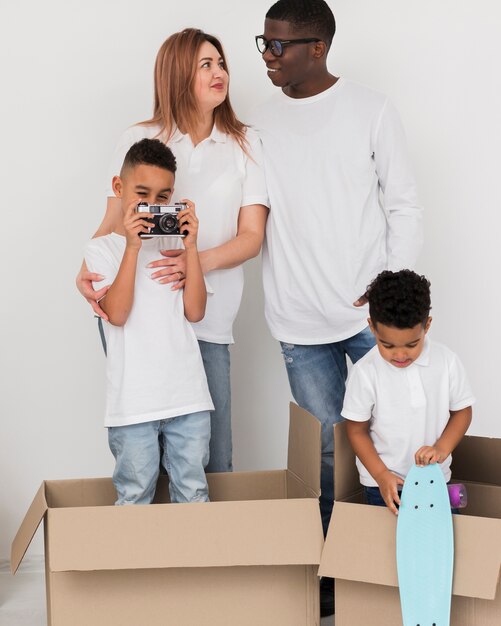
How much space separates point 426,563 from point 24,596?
3.53 feet

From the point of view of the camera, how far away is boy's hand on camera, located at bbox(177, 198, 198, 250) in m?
1.67

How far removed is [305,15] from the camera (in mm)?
1835

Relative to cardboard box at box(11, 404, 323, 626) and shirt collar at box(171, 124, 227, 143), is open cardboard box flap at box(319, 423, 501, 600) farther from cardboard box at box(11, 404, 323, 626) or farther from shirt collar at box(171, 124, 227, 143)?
shirt collar at box(171, 124, 227, 143)

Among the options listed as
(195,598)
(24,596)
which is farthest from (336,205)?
(24,596)

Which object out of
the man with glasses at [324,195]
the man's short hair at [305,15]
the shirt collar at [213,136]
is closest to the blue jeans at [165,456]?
the man with glasses at [324,195]

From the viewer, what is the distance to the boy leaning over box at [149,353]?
1665 mm

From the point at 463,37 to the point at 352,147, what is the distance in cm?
58

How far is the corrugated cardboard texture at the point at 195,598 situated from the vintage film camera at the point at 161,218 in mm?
610

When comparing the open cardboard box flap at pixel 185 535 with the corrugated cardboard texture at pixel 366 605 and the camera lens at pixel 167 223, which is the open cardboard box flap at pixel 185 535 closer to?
the corrugated cardboard texture at pixel 366 605

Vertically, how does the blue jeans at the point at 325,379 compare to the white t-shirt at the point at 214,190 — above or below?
below

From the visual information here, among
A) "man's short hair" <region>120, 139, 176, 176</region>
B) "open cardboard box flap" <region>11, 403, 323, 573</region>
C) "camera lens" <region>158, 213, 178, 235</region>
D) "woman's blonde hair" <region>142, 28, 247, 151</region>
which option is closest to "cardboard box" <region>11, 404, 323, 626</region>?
"open cardboard box flap" <region>11, 403, 323, 573</region>

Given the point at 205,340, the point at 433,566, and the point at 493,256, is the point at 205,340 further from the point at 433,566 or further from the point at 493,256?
the point at 493,256

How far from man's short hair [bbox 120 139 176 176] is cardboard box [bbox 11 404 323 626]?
1.80 feet

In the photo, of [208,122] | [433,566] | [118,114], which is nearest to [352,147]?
[208,122]
